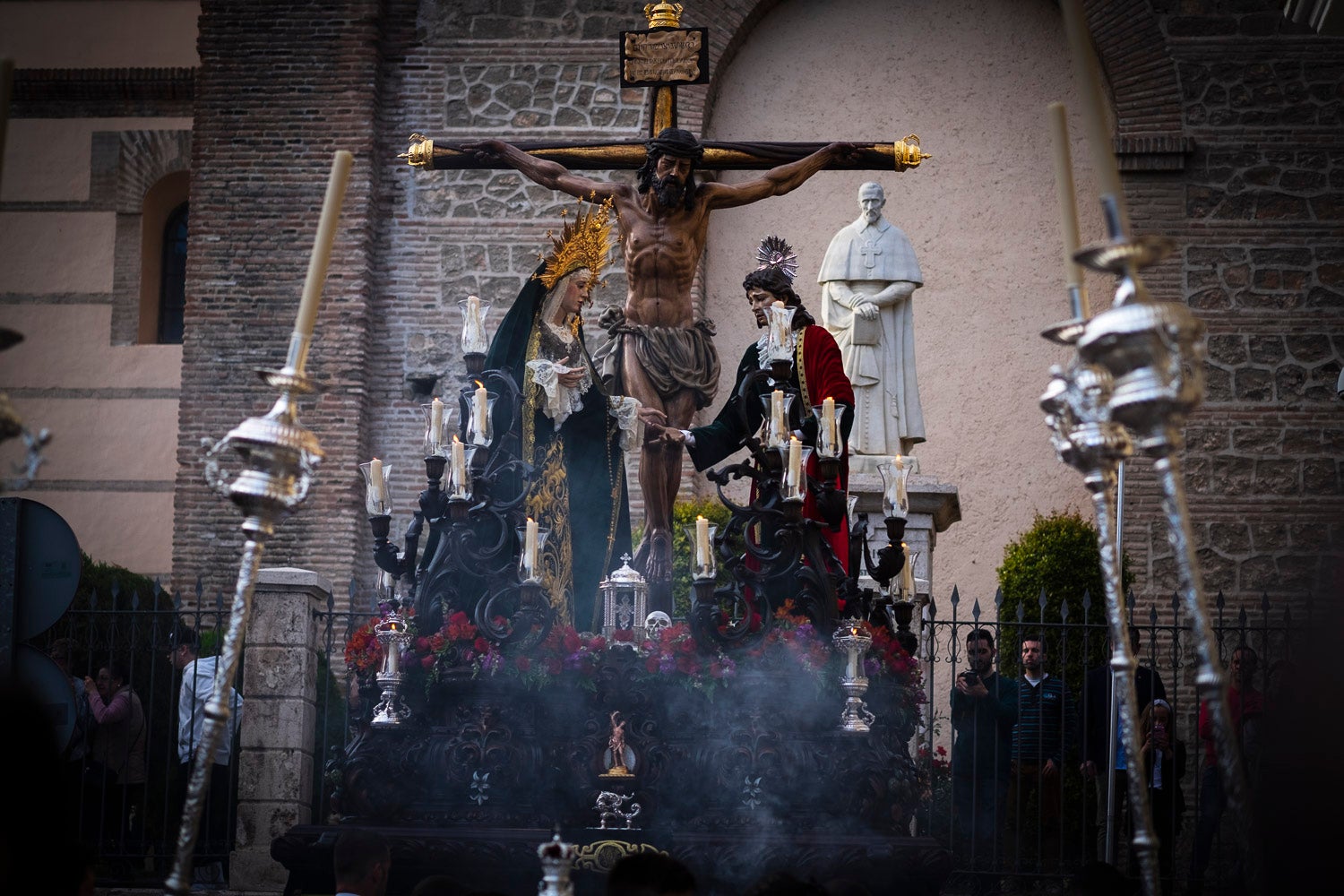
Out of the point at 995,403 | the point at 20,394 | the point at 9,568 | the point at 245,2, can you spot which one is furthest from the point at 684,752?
the point at 20,394

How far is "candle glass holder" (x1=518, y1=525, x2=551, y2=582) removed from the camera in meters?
7.92

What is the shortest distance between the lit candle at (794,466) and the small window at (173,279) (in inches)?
466

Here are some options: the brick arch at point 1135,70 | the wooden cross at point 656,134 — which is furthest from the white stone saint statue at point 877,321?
the wooden cross at point 656,134

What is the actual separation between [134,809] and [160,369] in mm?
7925

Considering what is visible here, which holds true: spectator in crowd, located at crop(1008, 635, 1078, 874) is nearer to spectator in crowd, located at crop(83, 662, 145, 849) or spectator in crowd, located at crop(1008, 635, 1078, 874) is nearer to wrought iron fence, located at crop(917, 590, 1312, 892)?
A: wrought iron fence, located at crop(917, 590, 1312, 892)

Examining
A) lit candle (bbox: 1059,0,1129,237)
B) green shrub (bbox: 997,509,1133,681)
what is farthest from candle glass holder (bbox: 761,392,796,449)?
green shrub (bbox: 997,509,1133,681)

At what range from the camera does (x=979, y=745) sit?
9969 millimetres

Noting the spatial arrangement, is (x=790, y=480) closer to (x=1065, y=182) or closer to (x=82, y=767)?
(x=1065, y=182)

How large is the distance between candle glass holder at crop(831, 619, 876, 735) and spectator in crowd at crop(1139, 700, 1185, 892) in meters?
2.26

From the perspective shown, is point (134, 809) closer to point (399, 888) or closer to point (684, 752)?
point (399, 888)

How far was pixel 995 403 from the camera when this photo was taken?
16.1 meters

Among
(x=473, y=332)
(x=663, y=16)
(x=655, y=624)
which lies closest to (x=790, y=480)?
(x=655, y=624)

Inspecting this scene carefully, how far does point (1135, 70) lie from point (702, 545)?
32.4 ft

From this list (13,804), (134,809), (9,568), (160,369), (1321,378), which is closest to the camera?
(13,804)
